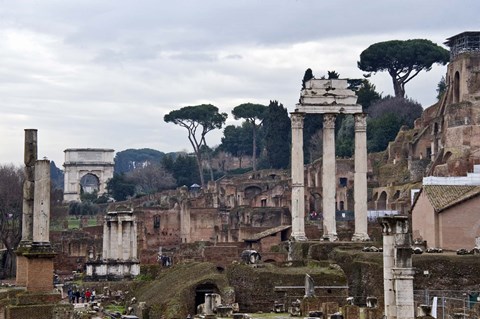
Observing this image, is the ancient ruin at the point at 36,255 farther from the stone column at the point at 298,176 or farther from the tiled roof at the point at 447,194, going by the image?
the tiled roof at the point at 447,194

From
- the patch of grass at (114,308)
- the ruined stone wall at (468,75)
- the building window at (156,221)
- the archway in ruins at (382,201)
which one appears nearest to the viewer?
the patch of grass at (114,308)

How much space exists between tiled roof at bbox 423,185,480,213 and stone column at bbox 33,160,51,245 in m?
14.2

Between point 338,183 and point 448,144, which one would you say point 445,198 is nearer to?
point 448,144

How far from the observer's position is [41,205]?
85.5 ft

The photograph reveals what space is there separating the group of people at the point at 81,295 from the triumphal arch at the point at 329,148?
7.13 meters

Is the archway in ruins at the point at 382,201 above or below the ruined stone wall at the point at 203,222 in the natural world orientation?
above

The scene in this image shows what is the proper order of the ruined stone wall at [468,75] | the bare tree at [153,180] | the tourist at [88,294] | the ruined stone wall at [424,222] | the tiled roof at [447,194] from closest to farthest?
the tiled roof at [447,194] → the ruined stone wall at [424,222] → the tourist at [88,294] → the ruined stone wall at [468,75] → the bare tree at [153,180]

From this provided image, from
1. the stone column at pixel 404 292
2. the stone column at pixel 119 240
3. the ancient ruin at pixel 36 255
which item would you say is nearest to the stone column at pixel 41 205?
the ancient ruin at pixel 36 255

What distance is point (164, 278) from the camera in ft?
114

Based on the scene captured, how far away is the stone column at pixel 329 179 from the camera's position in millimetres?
39125

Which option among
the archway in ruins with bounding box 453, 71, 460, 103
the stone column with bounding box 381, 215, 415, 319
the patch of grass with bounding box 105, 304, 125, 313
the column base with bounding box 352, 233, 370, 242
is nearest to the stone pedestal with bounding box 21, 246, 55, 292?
the patch of grass with bounding box 105, 304, 125, 313

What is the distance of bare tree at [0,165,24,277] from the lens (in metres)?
47.9

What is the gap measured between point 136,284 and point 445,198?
10.2 metres

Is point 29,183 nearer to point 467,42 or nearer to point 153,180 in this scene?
point 467,42
